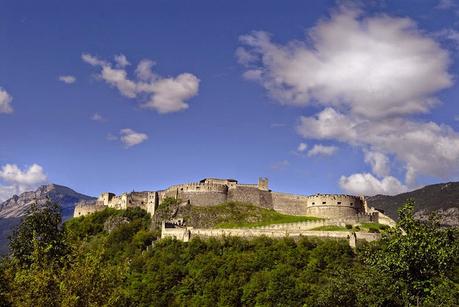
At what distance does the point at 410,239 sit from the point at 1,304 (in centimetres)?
2316

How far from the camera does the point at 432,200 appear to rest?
14500 cm

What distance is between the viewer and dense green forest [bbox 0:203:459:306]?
25219 mm

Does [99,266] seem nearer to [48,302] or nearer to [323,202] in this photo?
[48,302]

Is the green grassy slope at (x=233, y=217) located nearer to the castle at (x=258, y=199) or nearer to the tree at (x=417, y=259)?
the castle at (x=258, y=199)

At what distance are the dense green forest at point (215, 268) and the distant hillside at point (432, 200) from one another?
64.2 m

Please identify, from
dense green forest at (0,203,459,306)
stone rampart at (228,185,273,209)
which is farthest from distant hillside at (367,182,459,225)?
dense green forest at (0,203,459,306)

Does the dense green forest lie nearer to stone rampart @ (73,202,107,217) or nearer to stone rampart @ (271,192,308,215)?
stone rampart @ (73,202,107,217)

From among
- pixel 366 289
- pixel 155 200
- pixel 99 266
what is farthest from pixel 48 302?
pixel 155 200

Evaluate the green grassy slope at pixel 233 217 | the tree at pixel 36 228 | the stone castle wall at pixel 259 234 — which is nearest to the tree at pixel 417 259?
the tree at pixel 36 228

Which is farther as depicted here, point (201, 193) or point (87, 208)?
point (87, 208)

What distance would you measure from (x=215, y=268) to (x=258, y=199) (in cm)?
3031

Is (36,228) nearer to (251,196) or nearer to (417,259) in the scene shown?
(417,259)

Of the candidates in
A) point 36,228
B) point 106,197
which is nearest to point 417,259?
point 36,228

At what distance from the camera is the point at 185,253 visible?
77812 millimetres
